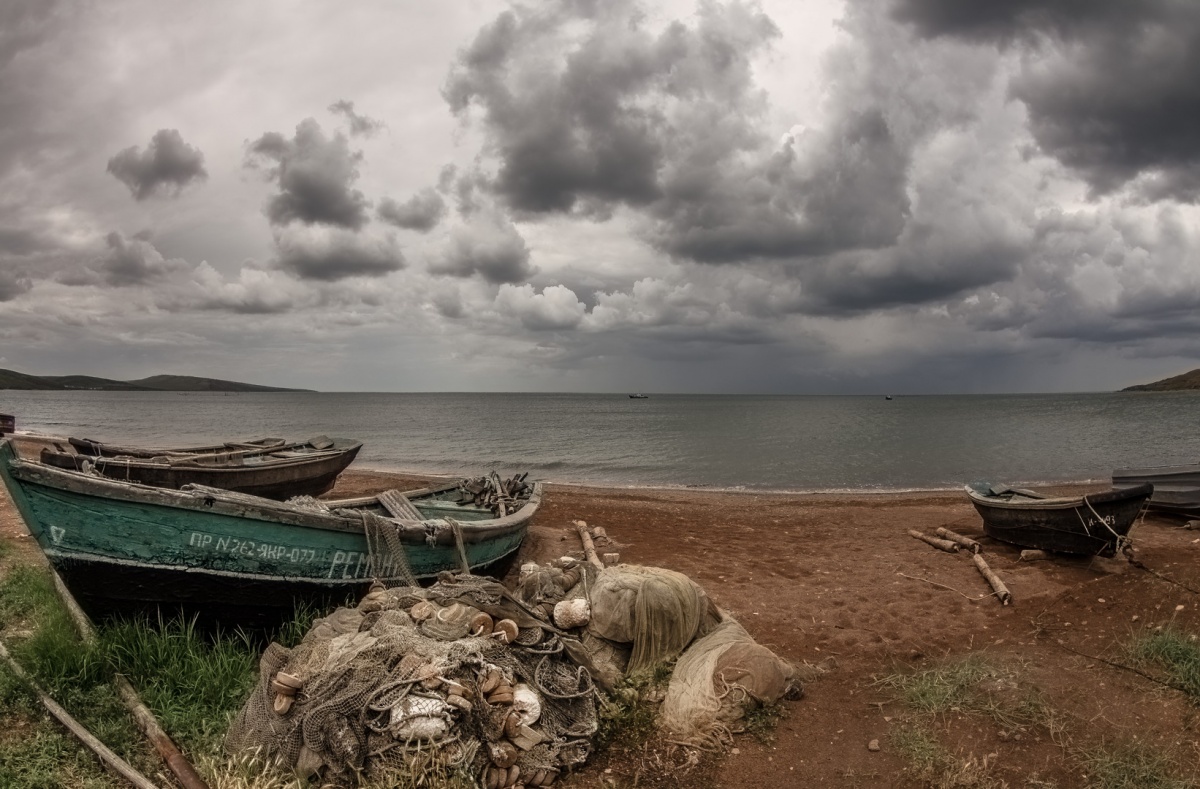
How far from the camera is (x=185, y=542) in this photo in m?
6.31

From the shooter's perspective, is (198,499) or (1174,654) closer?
(198,499)

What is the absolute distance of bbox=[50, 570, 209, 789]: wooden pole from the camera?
460 cm

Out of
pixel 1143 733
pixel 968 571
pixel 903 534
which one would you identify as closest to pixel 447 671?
pixel 1143 733

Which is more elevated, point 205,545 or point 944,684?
point 205,545

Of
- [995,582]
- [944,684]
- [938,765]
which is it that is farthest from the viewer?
[995,582]

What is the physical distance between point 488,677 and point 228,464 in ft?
40.5

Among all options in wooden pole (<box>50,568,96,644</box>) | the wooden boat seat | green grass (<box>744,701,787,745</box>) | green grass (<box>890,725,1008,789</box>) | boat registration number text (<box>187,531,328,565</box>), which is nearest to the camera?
green grass (<box>890,725,1008,789</box>)

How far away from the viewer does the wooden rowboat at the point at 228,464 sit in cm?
1218

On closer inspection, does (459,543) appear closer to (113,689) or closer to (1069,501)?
(113,689)

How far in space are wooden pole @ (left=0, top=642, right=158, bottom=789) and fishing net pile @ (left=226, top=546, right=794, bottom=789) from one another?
0.63 meters

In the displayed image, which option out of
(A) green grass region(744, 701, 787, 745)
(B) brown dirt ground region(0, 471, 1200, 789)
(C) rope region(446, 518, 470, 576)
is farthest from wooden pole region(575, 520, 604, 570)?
(A) green grass region(744, 701, 787, 745)

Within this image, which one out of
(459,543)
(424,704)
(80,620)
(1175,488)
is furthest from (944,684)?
(1175,488)

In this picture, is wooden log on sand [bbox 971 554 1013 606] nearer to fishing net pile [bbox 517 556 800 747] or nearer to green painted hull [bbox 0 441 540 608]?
fishing net pile [bbox 517 556 800 747]

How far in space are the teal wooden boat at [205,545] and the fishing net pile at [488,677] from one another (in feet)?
3.19
